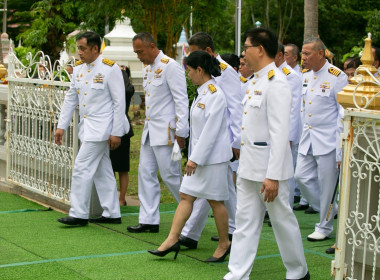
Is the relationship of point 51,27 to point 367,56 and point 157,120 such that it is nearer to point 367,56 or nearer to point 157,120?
point 157,120

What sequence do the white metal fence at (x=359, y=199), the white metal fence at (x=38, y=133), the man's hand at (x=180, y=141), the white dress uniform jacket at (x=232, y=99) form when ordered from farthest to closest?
the white metal fence at (x=38, y=133) → the man's hand at (x=180, y=141) → the white dress uniform jacket at (x=232, y=99) → the white metal fence at (x=359, y=199)

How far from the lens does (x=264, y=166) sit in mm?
5336

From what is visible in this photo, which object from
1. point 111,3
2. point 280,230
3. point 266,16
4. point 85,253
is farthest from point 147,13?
point 266,16

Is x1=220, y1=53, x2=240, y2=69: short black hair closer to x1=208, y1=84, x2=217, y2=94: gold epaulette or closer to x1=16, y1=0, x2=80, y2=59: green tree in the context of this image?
x1=208, y1=84, x2=217, y2=94: gold epaulette

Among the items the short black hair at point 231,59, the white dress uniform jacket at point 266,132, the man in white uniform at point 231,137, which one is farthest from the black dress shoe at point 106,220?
the white dress uniform jacket at point 266,132

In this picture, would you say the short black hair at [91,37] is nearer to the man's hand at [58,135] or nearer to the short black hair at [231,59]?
the man's hand at [58,135]

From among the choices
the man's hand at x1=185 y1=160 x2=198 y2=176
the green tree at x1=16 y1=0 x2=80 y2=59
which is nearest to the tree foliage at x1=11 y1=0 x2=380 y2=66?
the green tree at x1=16 y1=0 x2=80 y2=59

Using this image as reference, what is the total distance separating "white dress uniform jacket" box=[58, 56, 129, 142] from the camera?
25.4 ft

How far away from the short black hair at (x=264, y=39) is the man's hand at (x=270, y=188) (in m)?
0.94

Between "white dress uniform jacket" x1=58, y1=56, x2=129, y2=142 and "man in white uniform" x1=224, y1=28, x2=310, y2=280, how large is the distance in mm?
2489

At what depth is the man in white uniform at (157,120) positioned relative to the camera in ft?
24.0

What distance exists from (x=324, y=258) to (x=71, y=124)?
3290 mm

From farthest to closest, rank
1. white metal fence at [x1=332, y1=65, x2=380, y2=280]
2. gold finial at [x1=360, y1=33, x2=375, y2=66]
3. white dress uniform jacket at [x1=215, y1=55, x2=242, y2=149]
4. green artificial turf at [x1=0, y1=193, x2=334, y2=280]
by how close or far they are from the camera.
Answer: white dress uniform jacket at [x1=215, y1=55, x2=242, y2=149], green artificial turf at [x1=0, y1=193, x2=334, y2=280], gold finial at [x1=360, y1=33, x2=375, y2=66], white metal fence at [x1=332, y1=65, x2=380, y2=280]

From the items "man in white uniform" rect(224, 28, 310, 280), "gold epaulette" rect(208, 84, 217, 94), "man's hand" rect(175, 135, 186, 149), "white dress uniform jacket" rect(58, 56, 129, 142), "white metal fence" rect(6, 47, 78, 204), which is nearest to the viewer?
"man in white uniform" rect(224, 28, 310, 280)
